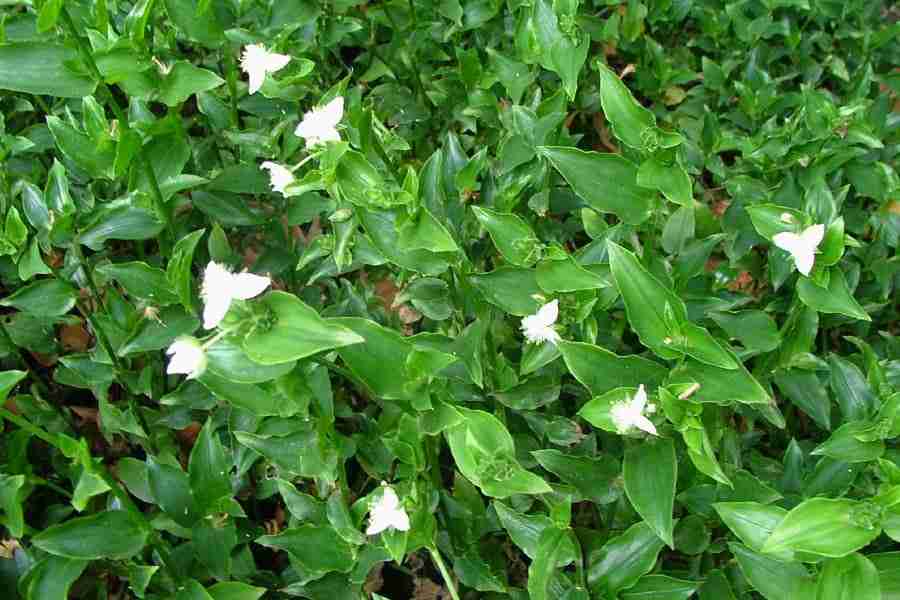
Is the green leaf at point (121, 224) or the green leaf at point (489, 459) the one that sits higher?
the green leaf at point (121, 224)

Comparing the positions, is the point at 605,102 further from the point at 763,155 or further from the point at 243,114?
the point at 243,114

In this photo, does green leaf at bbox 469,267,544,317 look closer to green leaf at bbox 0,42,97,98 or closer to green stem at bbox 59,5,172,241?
green stem at bbox 59,5,172,241

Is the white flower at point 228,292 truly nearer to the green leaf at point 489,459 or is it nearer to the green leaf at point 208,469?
the green leaf at point 489,459

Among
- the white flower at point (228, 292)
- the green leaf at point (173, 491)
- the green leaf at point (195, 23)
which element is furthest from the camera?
the green leaf at point (195, 23)

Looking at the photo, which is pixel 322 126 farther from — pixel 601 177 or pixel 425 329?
pixel 425 329

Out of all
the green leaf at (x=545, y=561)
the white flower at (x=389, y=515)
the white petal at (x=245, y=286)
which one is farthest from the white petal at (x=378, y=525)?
the white petal at (x=245, y=286)

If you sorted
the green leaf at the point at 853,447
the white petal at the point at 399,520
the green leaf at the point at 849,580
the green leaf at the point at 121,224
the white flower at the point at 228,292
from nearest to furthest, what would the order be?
the white flower at the point at 228,292
the green leaf at the point at 849,580
the white petal at the point at 399,520
the green leaf at the point at 853,447
the green leaf at the point at 121,224

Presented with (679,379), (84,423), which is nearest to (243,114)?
(84,423)

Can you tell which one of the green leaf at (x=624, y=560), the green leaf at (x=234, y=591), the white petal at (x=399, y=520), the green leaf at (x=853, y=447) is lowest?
the green leaf at (x=234, y=591)
